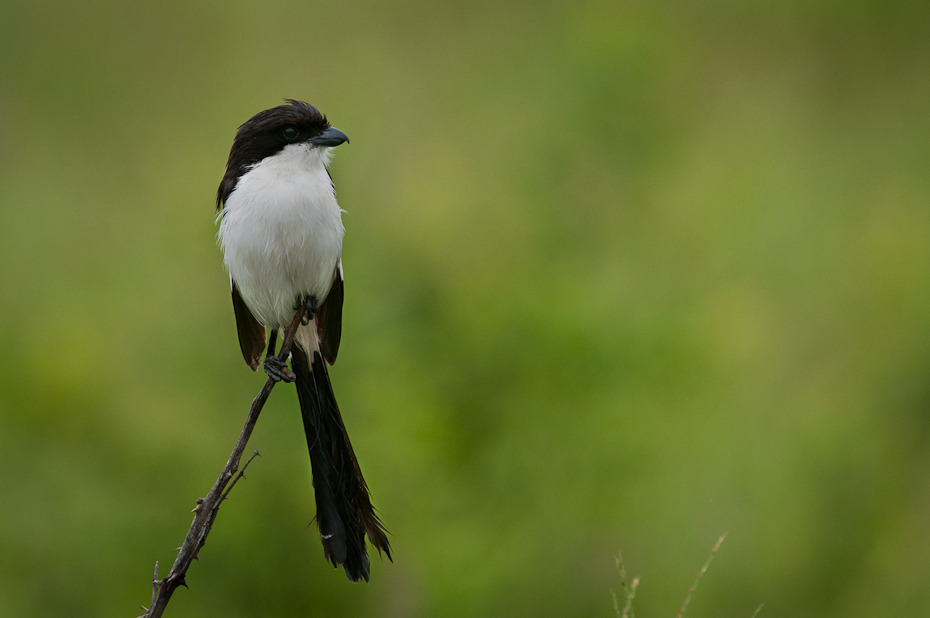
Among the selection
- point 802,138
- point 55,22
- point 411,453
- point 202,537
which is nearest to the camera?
point 202,537

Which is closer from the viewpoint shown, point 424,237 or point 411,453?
point 411,453

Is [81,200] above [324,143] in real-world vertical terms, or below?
below

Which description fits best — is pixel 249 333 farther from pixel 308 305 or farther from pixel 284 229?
pixel 284 229

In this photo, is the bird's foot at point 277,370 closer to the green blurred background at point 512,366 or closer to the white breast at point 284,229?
the white breast at point 284,229

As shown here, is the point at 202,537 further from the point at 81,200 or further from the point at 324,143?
the point at 81,200

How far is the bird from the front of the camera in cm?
299

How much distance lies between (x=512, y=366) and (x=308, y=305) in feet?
10.9

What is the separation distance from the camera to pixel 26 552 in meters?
6.00

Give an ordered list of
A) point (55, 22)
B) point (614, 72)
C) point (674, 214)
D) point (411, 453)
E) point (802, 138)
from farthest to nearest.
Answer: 1. point (55, 22)
2. point (802, 138)
3. point (674, 214)
4. point (614, 72)
5. point (411, 453)

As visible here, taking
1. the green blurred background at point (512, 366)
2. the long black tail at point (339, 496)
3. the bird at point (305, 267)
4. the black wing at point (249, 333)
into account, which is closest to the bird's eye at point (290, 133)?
the bird at point (305, 267)

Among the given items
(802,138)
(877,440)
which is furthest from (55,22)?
(877,440)

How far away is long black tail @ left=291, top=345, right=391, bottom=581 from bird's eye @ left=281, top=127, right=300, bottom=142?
81 centimetres

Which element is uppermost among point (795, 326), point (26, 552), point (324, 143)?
point (324, 143)

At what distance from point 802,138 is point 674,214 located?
11.0ft
